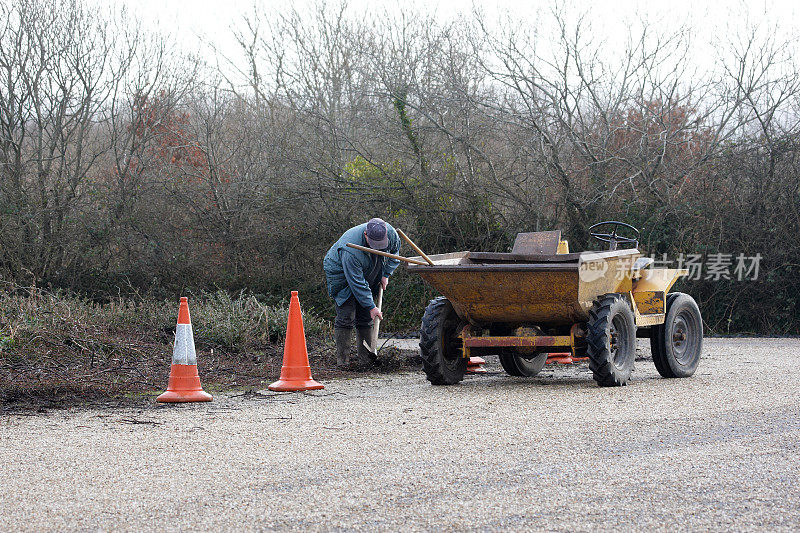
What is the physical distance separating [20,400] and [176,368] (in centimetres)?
129

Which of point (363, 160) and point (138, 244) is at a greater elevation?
point (363, 160)

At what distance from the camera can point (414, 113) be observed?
18.7 metres

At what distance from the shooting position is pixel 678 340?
975 centimetres

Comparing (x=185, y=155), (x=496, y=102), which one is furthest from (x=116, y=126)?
(x=496, y=102)

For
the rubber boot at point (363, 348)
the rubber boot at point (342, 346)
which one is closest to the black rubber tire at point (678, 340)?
the rubber boot at point (363, 348)

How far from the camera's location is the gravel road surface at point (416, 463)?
3.92m

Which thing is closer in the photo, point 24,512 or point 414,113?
point 24,512

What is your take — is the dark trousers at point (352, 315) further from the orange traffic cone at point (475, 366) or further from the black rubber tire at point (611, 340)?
the black rubber tire at point (611, 340)

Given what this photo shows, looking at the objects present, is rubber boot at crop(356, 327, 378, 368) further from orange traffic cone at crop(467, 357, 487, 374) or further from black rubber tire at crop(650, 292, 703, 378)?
black rubber tire at crop(650, 292, 703, 378)

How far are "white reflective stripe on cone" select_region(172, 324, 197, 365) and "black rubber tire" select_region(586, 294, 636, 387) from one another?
342cm

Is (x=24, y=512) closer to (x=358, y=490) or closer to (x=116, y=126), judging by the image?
(x=358, y=490)

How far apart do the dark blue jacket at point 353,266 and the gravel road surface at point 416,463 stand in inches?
75.6

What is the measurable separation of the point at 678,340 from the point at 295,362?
4.02 metres

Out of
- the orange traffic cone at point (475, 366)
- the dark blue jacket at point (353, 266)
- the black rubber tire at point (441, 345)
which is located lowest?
the orange traffic cone at point (475, 366)
